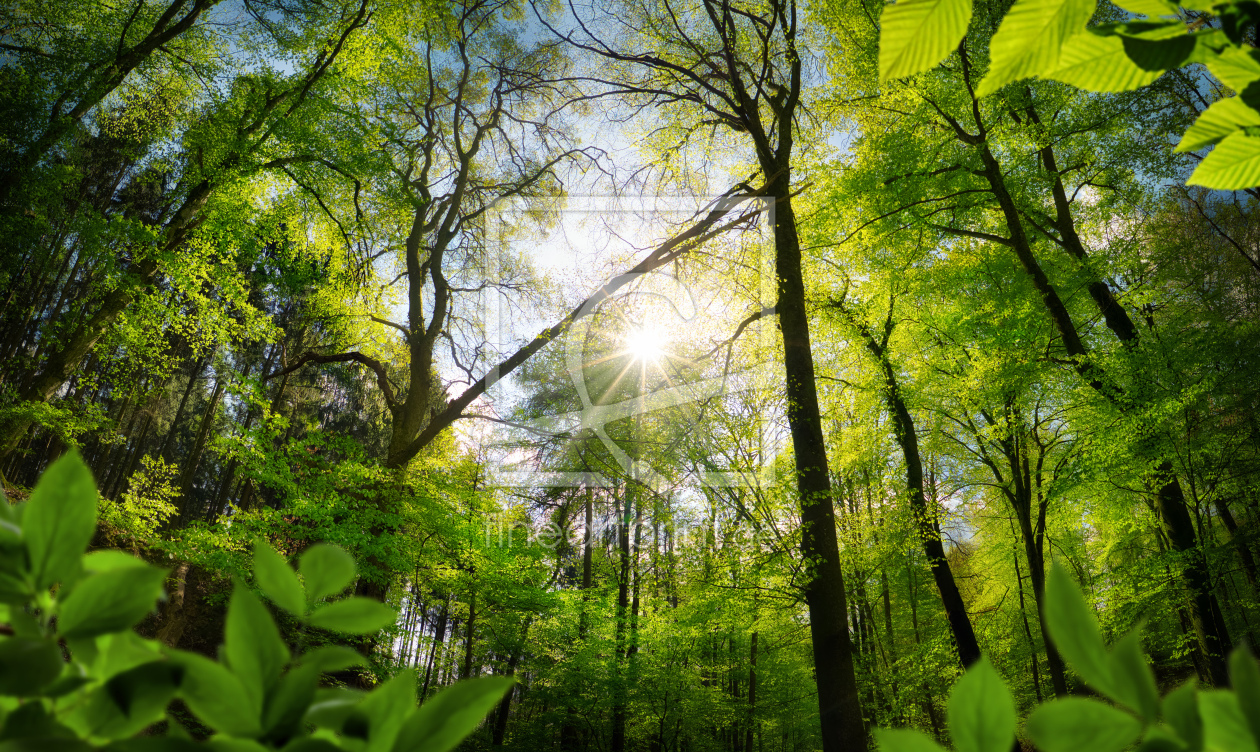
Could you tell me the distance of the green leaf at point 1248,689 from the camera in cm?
23

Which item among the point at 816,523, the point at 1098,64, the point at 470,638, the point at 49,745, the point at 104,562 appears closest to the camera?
the point at 49,745

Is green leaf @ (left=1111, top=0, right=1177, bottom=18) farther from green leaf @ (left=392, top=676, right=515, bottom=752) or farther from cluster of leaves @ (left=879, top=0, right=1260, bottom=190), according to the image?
green leaf @ (left=392, top=676, right=515, bottom=752)

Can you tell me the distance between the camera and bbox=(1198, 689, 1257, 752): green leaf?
238 millimetres

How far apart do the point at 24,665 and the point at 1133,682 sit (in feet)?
1.54

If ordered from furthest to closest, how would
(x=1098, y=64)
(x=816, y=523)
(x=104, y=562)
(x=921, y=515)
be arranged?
(x=921, y=515)
(x=816, y=523)
(x=1098, y=64)
(x=104, y=562)

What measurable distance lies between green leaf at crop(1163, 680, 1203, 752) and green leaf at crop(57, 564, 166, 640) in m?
0.45

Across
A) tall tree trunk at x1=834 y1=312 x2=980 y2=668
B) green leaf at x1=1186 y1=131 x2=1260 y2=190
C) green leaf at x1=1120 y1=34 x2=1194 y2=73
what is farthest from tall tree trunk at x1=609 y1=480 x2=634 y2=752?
green leaf at x1=1120 y1=34 x2=1194 y2=73

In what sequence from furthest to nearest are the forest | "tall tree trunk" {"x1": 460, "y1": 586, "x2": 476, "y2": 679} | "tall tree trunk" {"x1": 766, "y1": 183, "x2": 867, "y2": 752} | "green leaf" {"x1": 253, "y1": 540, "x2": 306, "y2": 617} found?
"tall tree trunk" {"x1": 460, "y1": 586, "x2": 476, "y2": 679} < the forest < "tall tree trunk" {"x1": 766, "y1": 183, "x2": 867, "y2": 752} < "green leaf" {"x1": 253, "y1": 540, "x2": 306, "y2": 617}

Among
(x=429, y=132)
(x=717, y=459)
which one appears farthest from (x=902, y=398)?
(x=429, y=132)

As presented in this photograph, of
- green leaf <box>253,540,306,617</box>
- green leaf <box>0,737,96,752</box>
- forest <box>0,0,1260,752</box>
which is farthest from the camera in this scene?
forest <box>0,0,1260,752</box>

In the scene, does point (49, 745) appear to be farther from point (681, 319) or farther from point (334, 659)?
point (681, 319)

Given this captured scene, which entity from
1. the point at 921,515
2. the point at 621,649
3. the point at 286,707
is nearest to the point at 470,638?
the point at 621,649

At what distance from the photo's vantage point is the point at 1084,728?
0.26 metres

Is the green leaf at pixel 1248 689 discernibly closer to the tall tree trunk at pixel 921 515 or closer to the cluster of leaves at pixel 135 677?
the cluster of leaves at pixel 135 677
